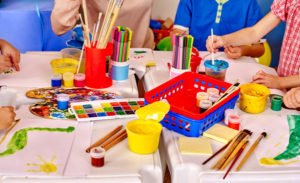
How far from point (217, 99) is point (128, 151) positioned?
29cm

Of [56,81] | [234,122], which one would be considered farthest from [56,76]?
[234,122]

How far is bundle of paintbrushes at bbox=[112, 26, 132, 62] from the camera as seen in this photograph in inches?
47.9

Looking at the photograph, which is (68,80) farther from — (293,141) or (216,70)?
(293,141)

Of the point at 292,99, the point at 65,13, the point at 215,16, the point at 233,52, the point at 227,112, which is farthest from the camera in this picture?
the point at 215,16

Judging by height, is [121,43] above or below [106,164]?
above

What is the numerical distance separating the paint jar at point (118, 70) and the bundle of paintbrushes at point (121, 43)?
17 mm

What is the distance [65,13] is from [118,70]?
292 millimetres

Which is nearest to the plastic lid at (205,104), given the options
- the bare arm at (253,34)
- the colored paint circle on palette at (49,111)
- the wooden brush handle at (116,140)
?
the wooden brush handle at (116,140)

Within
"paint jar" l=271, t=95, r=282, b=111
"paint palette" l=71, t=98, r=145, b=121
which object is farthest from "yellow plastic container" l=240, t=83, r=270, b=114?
"paint palette" l=71, t=98, r=145, b=121

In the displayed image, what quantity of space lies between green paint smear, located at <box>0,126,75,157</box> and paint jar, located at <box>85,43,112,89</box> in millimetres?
250

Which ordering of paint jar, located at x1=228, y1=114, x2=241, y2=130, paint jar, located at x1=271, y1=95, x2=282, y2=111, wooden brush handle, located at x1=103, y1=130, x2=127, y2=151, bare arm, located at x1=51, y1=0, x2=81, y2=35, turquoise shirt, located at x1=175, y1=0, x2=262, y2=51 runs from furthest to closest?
turquoise shirt, located at x1=175, y1=0, x2=262, y2=51 < bare arm, located at x1=51, y1=0, x2=81, y2=35 < paint jar, located at x1=271, y1=95, x2=282, y2=111 < paint jar, located at x1=228, y1=114, x2=241, y2=130 < wooden brush handle, located at x1=103, y1=130, x2=127, y2=151

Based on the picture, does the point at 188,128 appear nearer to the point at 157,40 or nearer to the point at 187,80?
the point at 187,80

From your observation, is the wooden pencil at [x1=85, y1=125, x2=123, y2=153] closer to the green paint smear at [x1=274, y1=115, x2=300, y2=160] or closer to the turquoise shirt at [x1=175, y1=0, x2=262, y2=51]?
the green paint smear at [x1=274, y1=115, x2=300, y2=160]

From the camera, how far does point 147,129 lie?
928 millimetres
